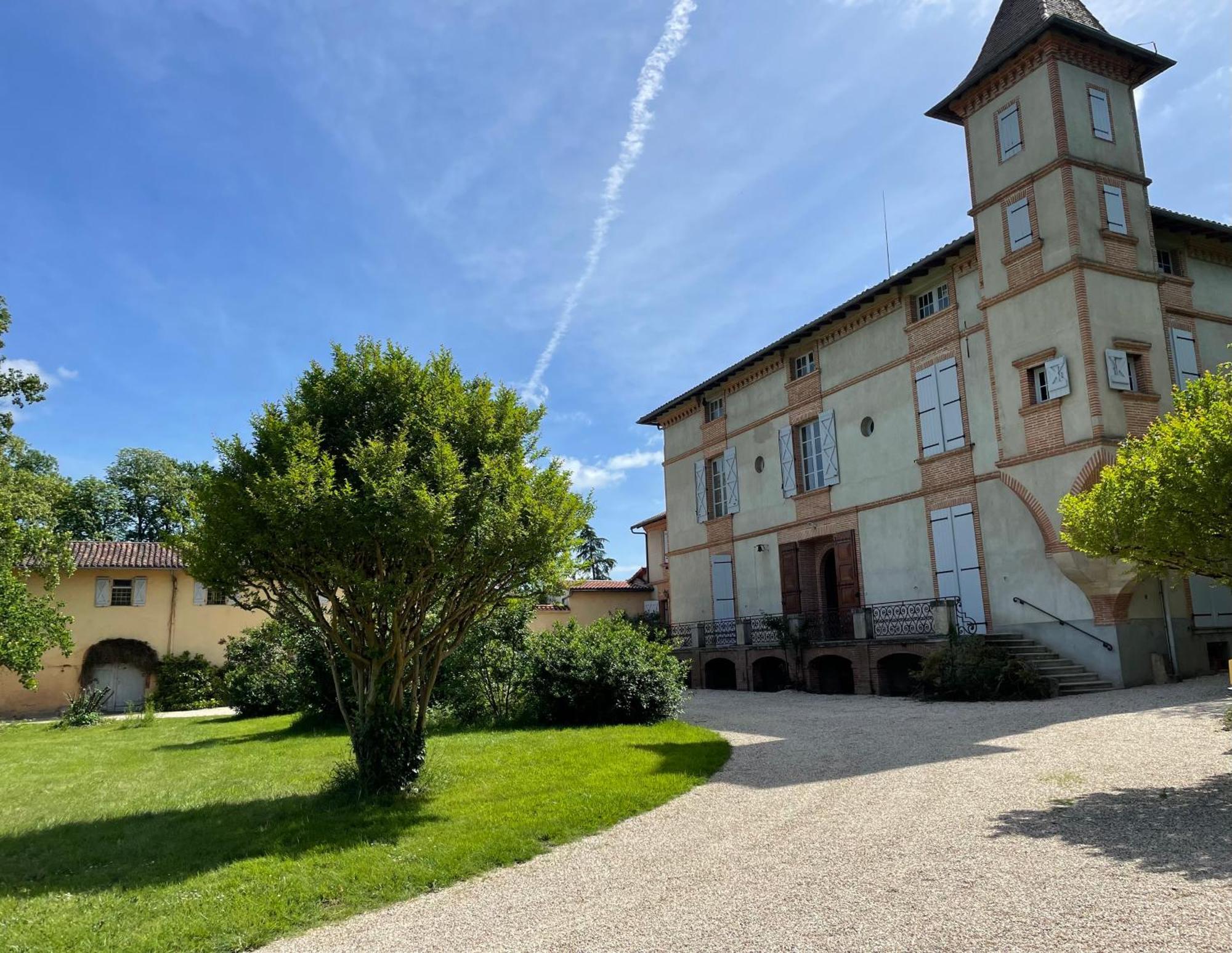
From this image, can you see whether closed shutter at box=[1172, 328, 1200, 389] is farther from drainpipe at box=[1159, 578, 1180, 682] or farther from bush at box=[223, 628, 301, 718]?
bush at box=[223, 628, 301, 718]

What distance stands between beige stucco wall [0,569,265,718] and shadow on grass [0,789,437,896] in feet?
66.6

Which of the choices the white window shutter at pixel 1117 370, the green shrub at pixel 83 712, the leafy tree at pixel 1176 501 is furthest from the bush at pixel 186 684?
the leafy tree at pixel 1176 501

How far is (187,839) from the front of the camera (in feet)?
22.7

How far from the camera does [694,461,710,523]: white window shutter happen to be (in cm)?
2644

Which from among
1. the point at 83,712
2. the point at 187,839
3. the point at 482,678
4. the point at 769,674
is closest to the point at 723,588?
the point at 769,674

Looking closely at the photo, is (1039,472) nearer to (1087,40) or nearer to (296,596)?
(1087,40)

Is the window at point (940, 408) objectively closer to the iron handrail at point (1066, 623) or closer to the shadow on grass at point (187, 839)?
the iron handrail at point (1066, 623)

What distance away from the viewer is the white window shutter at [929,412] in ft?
61.1

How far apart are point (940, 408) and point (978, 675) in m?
6.16

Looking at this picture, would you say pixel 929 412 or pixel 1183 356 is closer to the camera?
pixel 1183 356

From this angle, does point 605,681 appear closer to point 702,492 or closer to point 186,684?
point 702,492

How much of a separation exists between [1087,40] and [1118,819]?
16101mm

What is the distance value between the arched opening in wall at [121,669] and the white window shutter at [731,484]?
18821mm

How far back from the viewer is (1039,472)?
52.4ft
